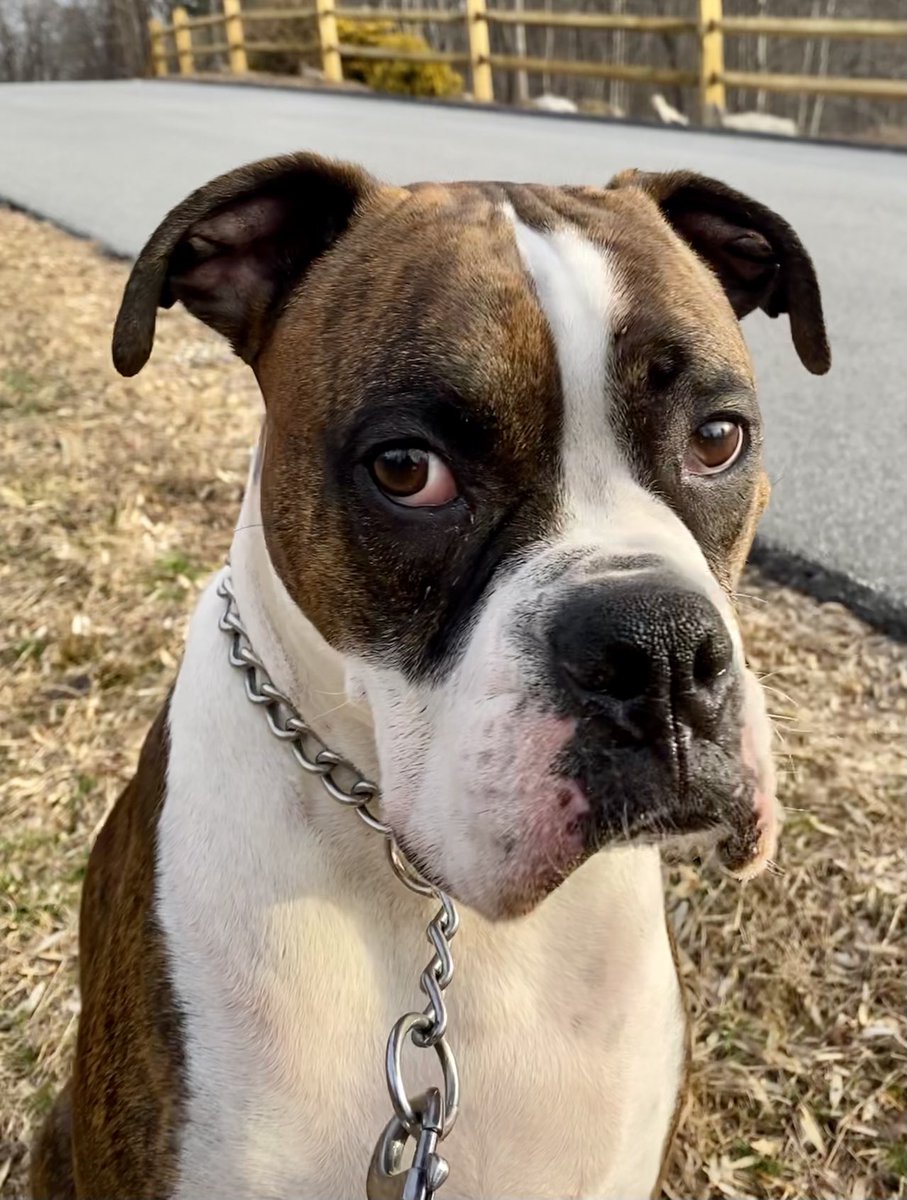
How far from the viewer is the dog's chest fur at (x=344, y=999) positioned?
6.07ft

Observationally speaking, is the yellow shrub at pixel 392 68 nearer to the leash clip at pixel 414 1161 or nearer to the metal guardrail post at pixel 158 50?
the metal guardrail post at pixel 158 50

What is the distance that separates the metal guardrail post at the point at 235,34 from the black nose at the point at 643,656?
26829 millimetres

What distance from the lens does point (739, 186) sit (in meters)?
9.27

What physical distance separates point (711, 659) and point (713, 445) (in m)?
0.50

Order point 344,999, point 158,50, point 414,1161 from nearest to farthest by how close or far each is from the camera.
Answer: point 414,1161 → point 344,999 → point 158,50

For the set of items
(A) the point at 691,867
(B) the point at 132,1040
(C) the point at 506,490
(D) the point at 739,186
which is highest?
(C) the point at 506,490

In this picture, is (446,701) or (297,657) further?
(297,657)

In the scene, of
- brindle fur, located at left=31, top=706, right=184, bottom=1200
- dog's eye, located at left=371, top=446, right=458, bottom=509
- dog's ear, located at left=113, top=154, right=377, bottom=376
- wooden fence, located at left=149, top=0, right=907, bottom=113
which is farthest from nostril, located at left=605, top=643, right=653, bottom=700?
wooden fence, located at left=149, top=0, right=907, bottom=113

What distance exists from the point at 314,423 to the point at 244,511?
34 cm

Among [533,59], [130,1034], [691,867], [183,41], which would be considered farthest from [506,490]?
[183,41]

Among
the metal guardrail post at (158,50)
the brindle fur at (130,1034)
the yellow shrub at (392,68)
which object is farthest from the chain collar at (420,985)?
the metal guardrail post at (158,50)

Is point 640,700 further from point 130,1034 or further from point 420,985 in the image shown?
point 130,1034

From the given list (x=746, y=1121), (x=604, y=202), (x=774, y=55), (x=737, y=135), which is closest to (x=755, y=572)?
(x=746, y=1121)

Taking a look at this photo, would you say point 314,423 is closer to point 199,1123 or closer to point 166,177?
point 199,1123
